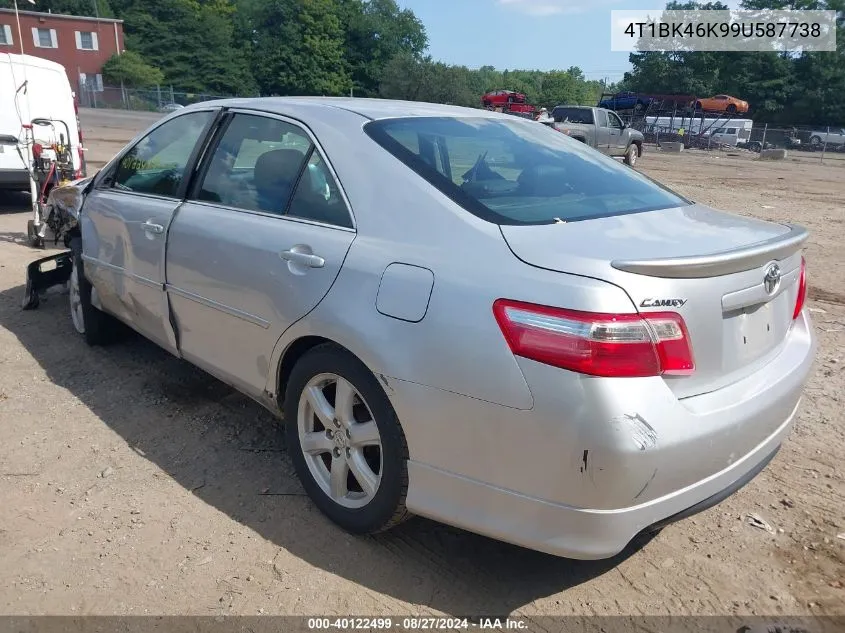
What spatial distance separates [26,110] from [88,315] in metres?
6.19

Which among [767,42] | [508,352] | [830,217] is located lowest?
[830,217]

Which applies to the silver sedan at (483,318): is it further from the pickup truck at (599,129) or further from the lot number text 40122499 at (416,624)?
the pickup truck at (599,129)

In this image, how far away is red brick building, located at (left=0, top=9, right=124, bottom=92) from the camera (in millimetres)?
56969

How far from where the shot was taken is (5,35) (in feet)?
188

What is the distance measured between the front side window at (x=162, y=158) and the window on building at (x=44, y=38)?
6555 cm

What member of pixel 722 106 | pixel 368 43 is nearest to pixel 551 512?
pixel 722 106

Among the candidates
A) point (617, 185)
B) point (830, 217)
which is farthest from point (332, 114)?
point (830, 217)

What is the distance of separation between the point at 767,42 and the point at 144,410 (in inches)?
2317

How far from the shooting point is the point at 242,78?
2761 inches

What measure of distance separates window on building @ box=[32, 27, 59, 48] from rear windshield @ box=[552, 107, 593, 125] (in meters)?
52.4

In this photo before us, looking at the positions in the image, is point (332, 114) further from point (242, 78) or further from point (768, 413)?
Result: point (242, 78)

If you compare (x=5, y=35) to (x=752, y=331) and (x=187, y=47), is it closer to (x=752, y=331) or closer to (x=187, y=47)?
(x=187, y=47)

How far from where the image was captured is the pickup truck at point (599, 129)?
22.1m

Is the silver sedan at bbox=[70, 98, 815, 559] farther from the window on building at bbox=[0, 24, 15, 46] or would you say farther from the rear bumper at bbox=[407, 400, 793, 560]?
the window on building at bbox=[0, 24, 15, 46]
